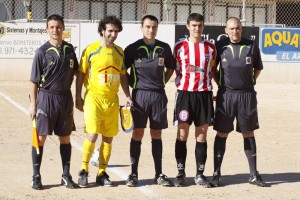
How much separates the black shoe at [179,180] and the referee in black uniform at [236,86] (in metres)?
0.33

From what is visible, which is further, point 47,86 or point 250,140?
point 250,140

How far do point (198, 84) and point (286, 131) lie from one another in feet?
17.1

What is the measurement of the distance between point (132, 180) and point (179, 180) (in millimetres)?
524

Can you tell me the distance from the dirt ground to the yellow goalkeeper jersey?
1109mm

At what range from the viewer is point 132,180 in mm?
7953

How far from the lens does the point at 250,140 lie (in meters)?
8.30

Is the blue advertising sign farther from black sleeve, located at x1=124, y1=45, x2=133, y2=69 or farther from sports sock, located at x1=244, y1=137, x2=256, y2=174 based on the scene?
black sleeve, located at x1=124, y1=45, x2=133, y2=69

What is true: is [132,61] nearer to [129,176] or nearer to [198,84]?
[198,84]

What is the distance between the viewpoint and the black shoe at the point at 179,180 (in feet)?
26.2

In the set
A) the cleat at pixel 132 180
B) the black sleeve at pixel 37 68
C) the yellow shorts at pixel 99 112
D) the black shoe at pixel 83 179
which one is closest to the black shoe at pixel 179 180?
the cleat at pixel 132 180

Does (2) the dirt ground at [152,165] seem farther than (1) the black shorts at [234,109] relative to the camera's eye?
No

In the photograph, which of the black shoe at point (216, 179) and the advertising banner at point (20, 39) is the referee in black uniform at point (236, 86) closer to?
the black shoe at point (216, 179)

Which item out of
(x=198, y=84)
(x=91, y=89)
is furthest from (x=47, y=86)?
(x=198, y=84)

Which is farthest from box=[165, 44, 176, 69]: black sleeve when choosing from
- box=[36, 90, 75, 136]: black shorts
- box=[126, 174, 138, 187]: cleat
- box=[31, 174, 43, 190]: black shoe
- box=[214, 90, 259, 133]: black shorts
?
box=[31, 174, 43, 190]: black shoe
